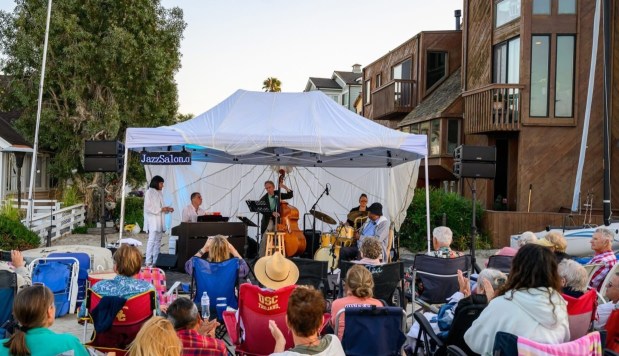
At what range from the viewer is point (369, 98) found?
31.4 metres

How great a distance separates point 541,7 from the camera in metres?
16.8

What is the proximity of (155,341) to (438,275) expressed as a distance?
4593 millimetres

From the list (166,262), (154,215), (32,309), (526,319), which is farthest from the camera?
(166,262)

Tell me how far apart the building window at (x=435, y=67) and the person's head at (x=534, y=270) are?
20.8m

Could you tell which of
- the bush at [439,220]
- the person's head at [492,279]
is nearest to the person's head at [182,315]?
the person's head at [492,279]

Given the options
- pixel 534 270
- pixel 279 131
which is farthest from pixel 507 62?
pixel 534 270

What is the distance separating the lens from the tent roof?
30.7 ft

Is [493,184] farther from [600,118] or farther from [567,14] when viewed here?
[567,14]

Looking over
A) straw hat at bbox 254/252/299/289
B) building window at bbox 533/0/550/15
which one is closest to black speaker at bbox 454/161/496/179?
straw hat at bbox 254/252/299/289

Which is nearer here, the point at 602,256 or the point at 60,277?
the point at 602,256

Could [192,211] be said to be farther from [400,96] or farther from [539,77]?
[400,96]

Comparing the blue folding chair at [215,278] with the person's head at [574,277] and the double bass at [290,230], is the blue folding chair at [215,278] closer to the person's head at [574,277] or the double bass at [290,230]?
the person's head at [574,277]

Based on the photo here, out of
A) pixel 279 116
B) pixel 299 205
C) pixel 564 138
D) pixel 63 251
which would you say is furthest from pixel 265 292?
pixel 564 138

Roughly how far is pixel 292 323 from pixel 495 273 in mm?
1961
